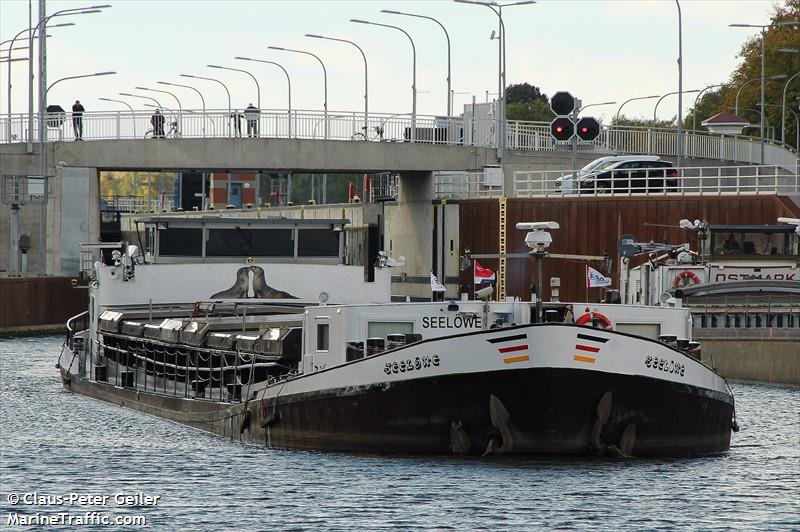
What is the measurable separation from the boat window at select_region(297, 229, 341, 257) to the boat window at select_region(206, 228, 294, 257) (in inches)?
10.0

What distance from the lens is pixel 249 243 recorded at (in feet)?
133

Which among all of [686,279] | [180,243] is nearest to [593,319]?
[180,243]

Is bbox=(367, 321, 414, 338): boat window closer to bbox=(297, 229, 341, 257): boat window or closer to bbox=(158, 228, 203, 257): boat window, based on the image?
bbox=(297, 229, 341, 257): boat window

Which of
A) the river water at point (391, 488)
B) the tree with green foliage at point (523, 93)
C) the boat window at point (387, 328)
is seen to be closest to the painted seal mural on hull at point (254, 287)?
the river water at point (391, 488)

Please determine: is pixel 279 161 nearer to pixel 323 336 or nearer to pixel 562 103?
pixel 562 103

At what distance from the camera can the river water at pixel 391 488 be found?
25.3 m

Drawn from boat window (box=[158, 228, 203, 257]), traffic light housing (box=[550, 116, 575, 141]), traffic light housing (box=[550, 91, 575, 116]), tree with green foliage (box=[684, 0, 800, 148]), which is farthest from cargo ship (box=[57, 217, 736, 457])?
tree with green foliage (box=[684, 0, 800, 148])

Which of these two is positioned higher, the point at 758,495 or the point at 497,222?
the point at 497,222

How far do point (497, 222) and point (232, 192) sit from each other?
67.1 metres

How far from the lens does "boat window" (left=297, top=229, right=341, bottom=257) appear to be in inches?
1588

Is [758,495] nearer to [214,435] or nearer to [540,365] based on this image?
[540,365]

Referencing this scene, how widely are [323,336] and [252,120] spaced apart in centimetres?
4767

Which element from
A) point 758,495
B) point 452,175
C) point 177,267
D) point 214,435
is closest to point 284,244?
point 177,267

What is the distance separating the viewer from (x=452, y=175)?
80.3 metres
